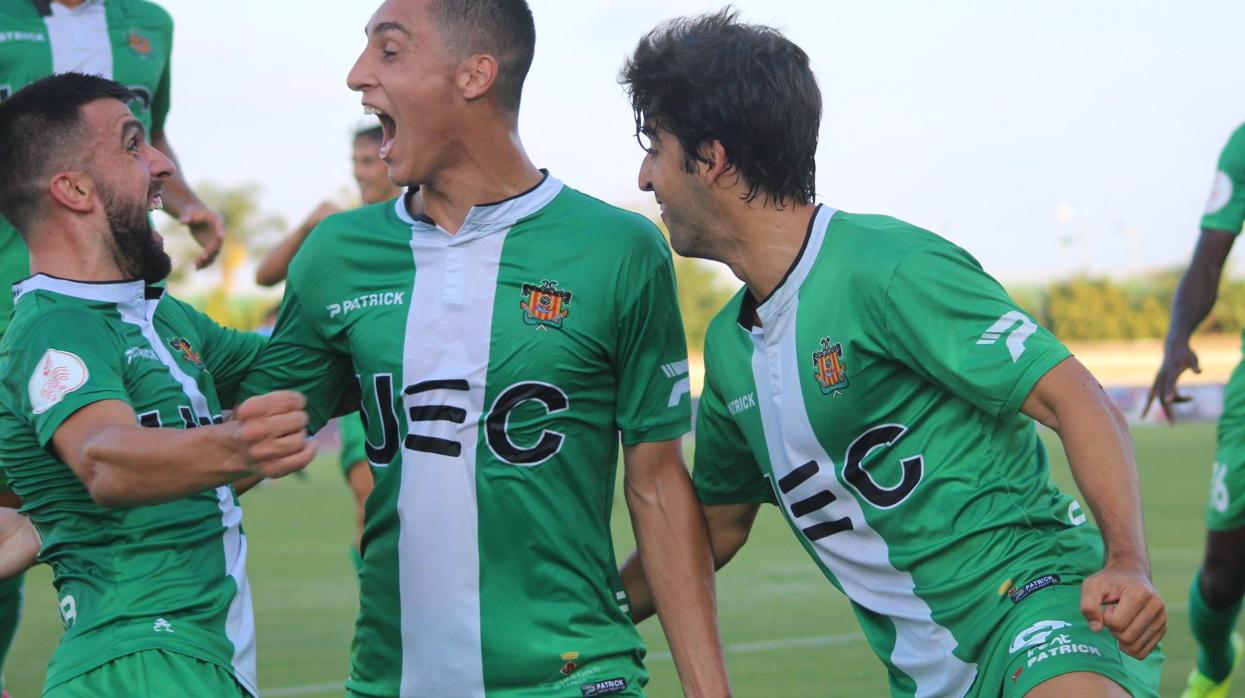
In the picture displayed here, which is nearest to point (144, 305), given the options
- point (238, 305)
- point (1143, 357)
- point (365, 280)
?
point (365, 280)

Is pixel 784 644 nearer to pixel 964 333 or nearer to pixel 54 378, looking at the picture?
pixel 964 333

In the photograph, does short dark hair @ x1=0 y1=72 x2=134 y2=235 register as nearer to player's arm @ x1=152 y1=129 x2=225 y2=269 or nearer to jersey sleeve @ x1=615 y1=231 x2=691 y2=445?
jersey sleeve @ x1=615 y1=231 x2=691 y2=445

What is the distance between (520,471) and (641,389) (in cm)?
34

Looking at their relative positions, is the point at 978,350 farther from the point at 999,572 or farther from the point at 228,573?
the point at 228,573

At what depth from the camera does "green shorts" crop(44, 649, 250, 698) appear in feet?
10.4

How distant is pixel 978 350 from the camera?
3271 millimetres

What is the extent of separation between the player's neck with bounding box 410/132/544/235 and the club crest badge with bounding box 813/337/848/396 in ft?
2.70

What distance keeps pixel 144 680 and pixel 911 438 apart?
68.3 inches

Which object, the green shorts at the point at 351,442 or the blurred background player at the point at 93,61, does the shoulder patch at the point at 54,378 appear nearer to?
the blurred background player at the point at 93,61

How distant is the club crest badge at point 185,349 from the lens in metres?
3.58

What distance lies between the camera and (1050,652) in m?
3.13

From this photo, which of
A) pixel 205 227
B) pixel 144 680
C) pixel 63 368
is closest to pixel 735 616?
pixel 205 227

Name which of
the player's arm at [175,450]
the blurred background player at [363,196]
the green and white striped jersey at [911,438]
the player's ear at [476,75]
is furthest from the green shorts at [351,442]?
the player's arm at [175,450]

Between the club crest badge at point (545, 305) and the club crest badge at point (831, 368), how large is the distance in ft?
1.93
